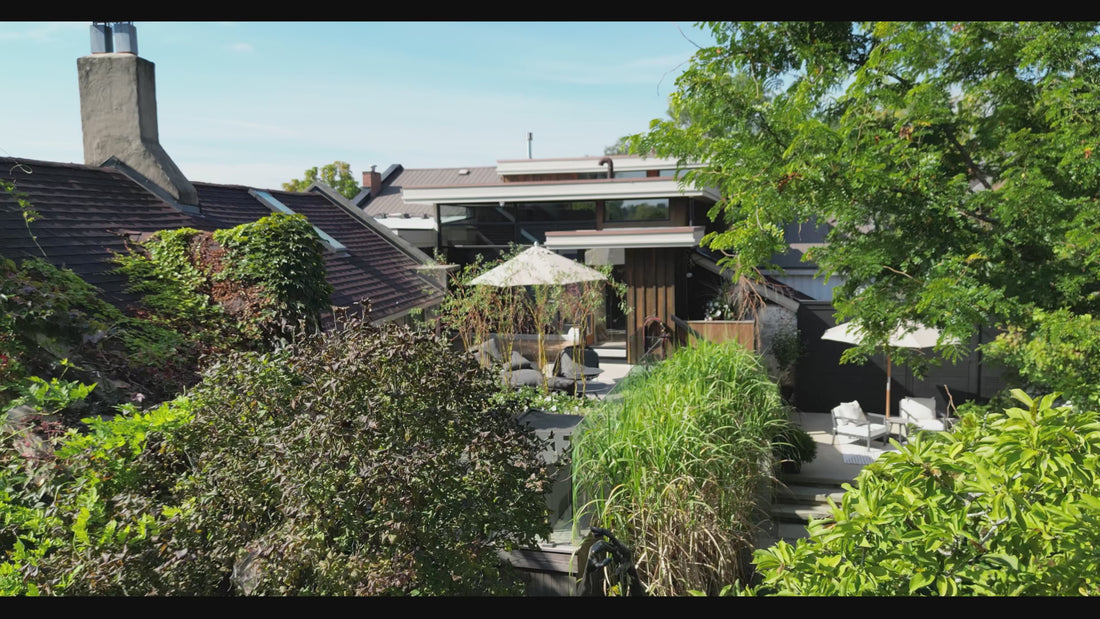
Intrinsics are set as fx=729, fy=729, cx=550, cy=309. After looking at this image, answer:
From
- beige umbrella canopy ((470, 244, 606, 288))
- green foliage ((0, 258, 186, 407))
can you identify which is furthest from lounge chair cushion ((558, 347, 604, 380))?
green foliage ((0, 258, 186, 407))

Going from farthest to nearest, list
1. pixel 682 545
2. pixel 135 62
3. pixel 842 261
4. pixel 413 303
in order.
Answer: pixel 413 303, pixel 135 62, pixel 842 261, pixel 682 545

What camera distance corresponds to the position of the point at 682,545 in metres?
5.43

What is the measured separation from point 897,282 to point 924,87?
1.94 metres

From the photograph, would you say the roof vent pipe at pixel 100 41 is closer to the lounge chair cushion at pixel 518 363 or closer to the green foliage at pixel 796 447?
the lounge chair cushion at pixel 518 363

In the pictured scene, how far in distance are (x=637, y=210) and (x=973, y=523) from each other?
657 inches

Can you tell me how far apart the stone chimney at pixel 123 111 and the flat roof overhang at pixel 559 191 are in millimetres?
9001

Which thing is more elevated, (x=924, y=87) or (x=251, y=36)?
(x=924, y=87)

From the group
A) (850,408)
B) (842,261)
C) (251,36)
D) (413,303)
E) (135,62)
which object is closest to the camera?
(251,36)

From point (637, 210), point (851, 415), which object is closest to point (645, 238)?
point (637, 210)

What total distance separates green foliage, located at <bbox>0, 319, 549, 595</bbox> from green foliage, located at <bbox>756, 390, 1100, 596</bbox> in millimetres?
1644
